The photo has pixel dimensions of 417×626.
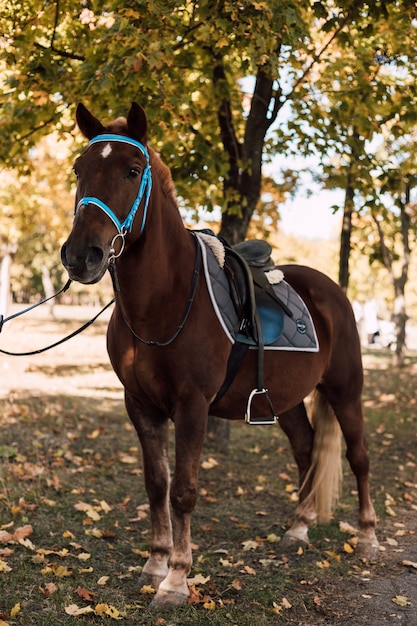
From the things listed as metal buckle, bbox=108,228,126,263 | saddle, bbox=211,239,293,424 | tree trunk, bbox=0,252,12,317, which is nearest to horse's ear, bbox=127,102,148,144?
metal buckle, bbox=108,228,126,263

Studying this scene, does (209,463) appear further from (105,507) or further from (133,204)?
(133,204)

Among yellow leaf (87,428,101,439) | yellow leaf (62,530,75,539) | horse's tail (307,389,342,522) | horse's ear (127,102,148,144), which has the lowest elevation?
yellow leaf (62,530,75,539)

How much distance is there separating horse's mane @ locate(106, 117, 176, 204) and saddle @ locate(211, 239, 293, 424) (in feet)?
2.55

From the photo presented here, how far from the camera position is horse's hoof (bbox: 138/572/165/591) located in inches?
168

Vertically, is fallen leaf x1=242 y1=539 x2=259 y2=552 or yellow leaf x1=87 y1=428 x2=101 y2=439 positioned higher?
yellow leaf x1=87 y1=428 x2=101 y2=439

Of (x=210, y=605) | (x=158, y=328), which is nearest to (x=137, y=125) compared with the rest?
(x=158, y=328)

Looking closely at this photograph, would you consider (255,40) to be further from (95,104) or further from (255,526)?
(255,526)

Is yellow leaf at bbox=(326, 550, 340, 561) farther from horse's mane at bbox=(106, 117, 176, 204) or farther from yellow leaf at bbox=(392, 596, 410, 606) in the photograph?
horse's mane at bbox=(106, 117, 176, 204)

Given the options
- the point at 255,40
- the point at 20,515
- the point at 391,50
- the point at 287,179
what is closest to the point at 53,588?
the point at 20,515

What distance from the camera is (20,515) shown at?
5.36m

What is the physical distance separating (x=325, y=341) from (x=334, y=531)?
5.83 ft

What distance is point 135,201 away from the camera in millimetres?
3512

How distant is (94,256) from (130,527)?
3112 mm

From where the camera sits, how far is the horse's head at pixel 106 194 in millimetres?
3189
